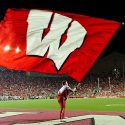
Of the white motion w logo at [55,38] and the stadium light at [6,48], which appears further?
the stadium light at [6,48]

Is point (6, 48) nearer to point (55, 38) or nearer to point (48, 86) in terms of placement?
point (55, 38)

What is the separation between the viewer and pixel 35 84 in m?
61.8

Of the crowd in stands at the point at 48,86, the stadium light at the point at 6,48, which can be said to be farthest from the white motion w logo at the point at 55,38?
the crowd in stands at the point at 48,86

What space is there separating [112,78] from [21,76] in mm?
15553

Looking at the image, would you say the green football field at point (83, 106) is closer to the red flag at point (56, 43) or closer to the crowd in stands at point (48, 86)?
the crowd in stands at point (48, 86)

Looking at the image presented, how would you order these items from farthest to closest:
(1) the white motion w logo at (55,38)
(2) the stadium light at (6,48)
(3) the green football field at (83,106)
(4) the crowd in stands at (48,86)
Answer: (4) the crowd in stands at (48,86)
(3) the green football field at (83,106)
(2) the stadium light at (6,48)
(1) the white motion w logo at (55,38)

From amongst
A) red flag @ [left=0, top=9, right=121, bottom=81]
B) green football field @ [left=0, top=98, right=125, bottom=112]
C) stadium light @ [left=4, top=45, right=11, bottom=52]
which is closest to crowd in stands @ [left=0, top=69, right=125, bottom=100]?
green football field @ [left=0, top=98, right=125, bottom=112]

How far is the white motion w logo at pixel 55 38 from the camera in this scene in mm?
4637

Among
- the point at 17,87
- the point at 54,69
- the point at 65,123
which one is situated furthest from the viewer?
the point at 17,87

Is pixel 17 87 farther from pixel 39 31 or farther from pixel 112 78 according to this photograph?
pixel 39 31

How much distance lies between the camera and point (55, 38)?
15.3 ft

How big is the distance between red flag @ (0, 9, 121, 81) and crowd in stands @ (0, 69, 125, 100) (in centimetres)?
4875

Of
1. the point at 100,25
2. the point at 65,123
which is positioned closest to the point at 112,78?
the point at 65,123

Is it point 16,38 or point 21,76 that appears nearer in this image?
point 16,38
